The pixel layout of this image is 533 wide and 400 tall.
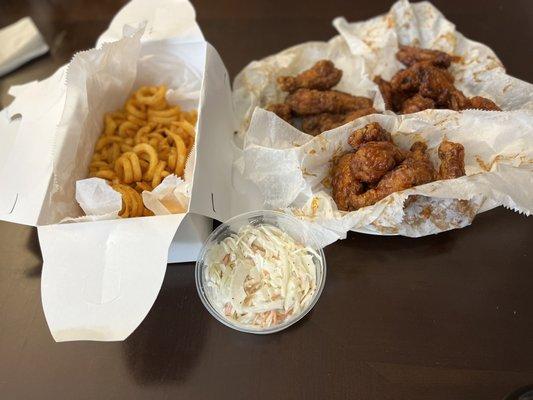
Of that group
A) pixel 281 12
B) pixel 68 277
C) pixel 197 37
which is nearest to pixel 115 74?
pixel 197 37

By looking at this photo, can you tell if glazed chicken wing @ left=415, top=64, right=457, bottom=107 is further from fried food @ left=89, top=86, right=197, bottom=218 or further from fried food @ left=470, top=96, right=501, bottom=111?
fried food @ left=89, top=86, right=197, bottom=218

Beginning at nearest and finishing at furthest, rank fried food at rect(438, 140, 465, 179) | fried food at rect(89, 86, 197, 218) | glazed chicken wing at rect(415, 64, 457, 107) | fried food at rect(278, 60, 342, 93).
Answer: fried food at rect(438, 140, 465, 179), fried food at rect(89, 86, 197, 218), glazed chicken wing at rect(415, 64, 457, 107), fried food at rect(278, 60, 342, 93)

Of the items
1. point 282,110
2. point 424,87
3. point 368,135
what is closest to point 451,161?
point 368,135

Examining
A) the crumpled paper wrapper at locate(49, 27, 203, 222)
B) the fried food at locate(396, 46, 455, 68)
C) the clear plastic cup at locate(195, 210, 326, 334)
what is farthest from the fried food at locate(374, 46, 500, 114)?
the crumpled paper wrapper at locate(49, 27, 203, 222)

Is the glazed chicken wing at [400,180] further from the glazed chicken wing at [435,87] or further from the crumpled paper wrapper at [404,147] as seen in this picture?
the glazed chicken wing at [435,87]

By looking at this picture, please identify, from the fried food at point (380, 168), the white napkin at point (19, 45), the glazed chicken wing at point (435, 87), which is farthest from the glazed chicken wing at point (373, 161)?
the white napkin at point (19, 45)

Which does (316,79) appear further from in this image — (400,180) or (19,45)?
(19,45)

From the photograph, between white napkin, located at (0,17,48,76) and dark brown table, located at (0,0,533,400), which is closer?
dark brown table, located at (0,0,533,400)
